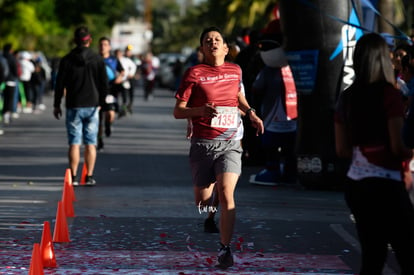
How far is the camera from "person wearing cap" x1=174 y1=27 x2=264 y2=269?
30.0 ft

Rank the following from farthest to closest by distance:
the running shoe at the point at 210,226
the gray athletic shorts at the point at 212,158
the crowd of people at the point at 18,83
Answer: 1. the crowd of people at the point at 18,83
2. the running shoe at the point at 210,226
3. the gray athletic shorts at the point at 212,158

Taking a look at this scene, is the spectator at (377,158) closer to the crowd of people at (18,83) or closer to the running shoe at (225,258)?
the running shoe at (225,258)

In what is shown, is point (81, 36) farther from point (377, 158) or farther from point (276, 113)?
point (377, 158)

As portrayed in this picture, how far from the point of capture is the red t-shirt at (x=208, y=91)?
364 inches

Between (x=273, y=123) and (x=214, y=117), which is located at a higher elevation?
(x=214, y=117)

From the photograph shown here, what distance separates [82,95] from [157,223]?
3668 mm

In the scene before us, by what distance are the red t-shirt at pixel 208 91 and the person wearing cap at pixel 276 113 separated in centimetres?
559

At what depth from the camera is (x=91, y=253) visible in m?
9.42

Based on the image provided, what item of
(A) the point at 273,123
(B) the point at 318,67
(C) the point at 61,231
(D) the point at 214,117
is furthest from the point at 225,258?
(A) the point at 273,123

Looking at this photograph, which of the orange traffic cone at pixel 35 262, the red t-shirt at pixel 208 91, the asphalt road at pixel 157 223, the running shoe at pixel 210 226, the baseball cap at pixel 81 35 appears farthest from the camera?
the baseball cap at pixel 81 35

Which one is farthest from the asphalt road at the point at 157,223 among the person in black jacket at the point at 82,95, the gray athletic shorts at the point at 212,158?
the gray athletic shorts at the point at 212,158

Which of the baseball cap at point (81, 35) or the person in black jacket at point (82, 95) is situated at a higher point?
the baseball cap at point (81, 35)

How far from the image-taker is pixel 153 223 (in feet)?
37.1

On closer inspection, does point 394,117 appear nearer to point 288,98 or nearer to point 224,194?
point 224,194
